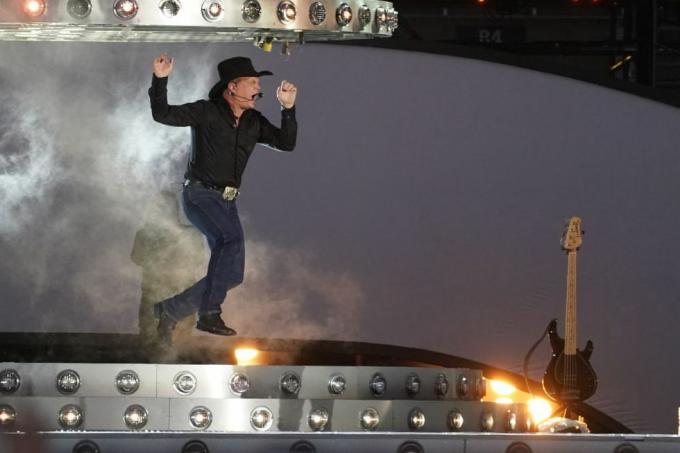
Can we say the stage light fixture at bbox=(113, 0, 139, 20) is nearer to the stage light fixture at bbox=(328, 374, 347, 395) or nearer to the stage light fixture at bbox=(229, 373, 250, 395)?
the stage light fixture at bbox=(229, 373, 250, 395)

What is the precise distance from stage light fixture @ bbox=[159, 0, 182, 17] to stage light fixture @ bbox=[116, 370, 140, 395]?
5.23 feet

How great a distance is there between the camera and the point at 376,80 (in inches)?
392

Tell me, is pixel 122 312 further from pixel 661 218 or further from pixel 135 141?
pixel 661 218

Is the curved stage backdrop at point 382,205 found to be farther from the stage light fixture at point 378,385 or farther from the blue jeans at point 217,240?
the stage light fixture at point 378,385

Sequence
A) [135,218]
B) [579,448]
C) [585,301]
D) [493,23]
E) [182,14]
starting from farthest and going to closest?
[493,23]
[585,301]
[135,218]
[182,14]
[579,448]

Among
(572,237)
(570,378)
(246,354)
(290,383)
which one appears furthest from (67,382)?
(572,237)

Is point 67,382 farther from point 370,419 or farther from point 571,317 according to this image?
point 571,317

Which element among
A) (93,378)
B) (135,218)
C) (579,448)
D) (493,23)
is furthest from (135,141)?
(493,23)

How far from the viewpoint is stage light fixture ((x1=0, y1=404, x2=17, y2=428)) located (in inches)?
275

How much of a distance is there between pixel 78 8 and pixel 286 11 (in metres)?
0.96

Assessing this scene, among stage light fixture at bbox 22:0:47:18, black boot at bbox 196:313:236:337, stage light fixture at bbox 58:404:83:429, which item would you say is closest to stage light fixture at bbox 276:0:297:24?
stage light fixture at bbox 22:0:47:18

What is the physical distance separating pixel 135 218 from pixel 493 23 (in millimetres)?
7079

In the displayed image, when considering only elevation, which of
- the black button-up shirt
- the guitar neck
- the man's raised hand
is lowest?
the guitar neck

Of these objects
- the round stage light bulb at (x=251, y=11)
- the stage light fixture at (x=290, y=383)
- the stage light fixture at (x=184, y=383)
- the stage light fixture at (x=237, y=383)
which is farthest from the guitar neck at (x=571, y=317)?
the round stage light bulb at (x=251, y=11)
